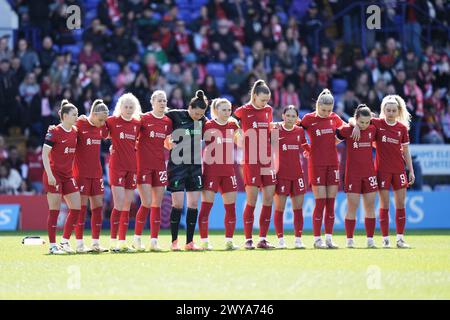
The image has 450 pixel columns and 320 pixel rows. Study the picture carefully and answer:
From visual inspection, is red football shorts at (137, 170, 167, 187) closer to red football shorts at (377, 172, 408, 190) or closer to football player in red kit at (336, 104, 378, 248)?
football player in red kit at (336, 104, 378, 248)

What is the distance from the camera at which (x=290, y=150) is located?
598 inches

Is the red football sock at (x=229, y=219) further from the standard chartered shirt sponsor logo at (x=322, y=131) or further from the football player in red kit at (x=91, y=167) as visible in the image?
the football player in red kit at (x=91, y=167)

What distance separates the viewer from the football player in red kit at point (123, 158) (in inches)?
571

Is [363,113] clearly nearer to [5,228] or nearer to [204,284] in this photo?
[204,284]

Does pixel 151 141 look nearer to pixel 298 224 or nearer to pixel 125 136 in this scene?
pixel 125 136

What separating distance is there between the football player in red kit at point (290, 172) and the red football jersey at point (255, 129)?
234mm

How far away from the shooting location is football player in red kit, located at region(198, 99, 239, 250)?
1478cm

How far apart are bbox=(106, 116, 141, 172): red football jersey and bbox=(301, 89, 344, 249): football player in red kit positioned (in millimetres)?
2573

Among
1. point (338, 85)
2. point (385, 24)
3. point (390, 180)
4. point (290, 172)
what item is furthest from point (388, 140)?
point (385, 24)

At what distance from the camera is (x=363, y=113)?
15000 millimetres

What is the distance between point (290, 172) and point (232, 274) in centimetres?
417

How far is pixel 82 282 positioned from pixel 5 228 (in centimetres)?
1150

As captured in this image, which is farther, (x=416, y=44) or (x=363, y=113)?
(x=416, y=44)

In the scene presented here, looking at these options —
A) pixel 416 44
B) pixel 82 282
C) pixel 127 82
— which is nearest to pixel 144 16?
pixel 127 82
